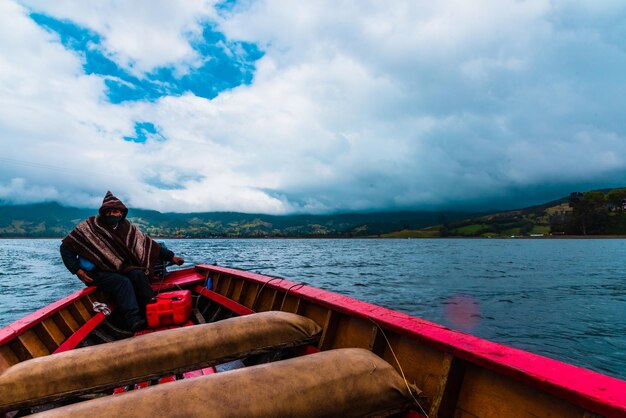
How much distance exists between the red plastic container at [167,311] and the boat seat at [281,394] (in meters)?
4.58

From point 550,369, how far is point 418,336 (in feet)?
3.83

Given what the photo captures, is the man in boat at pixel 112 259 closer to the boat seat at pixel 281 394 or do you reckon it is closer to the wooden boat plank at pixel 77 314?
the wooden boat plank at pixel 77 314

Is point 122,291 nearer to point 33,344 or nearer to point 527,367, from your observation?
point 33,344

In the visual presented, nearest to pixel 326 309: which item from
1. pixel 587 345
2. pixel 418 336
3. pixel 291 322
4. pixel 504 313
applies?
pixel 291 322

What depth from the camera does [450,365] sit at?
10.2 ft

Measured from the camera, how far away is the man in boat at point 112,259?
677cm

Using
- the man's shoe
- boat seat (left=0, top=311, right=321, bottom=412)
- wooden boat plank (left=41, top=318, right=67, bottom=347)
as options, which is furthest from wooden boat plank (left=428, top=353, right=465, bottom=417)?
the man's shoe

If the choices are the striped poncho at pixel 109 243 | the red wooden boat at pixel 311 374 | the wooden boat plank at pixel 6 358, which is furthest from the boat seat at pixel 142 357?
the striped poncho at pixel 109 243

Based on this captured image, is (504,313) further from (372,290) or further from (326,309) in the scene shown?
(326,309)

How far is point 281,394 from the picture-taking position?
2654mm

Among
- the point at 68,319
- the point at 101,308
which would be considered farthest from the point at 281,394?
the point at 101,308

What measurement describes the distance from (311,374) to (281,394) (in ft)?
1.02

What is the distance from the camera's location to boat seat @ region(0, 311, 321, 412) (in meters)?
3.29

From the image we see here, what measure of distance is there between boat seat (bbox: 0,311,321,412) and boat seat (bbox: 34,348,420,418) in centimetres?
120
